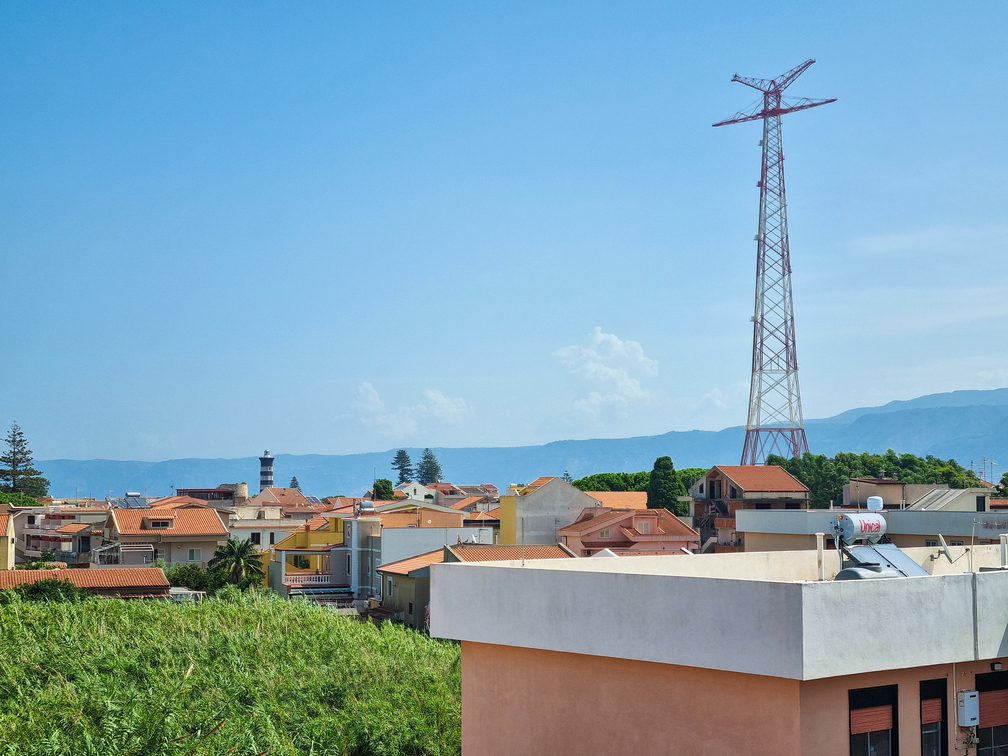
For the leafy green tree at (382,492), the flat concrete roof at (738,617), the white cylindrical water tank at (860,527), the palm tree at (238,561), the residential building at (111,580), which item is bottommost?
the palm tree at (238,561)

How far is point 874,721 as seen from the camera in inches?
364

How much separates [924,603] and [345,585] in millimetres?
49898

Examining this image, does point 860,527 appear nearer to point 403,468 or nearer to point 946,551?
point 946,551

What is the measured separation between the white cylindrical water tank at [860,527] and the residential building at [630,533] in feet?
131

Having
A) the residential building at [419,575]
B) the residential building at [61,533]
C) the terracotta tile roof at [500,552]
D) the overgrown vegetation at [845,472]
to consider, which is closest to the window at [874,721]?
the terracotta tile roof at [500,552]

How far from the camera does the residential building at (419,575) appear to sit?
39375mm

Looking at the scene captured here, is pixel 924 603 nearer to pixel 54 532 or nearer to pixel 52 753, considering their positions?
pixel 52 753

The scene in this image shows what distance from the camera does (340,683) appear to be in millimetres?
21812

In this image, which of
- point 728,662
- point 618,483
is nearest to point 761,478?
point 618,483

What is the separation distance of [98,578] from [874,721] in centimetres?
3859

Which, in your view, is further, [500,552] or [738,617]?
[500,552]

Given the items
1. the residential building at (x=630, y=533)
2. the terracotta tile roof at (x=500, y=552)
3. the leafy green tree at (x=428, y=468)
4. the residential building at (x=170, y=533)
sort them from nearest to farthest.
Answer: the terracotta tile roof at (x=500, y=552) → the residential building at (x=630, y=533) → the residential building at (x=170, y=533) → the leafy green tree at (x=428, y=468)

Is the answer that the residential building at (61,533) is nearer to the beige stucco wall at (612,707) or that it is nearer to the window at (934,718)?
the beige stucco wall at (612,707)

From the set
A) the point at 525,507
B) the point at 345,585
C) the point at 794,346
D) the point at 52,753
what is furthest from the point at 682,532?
the point at 52,753
